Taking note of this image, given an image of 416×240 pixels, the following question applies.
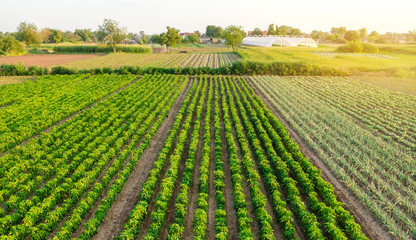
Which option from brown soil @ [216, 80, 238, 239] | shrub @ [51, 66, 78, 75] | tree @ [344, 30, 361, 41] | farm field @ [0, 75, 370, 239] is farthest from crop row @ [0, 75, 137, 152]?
tree @ [344, 30, 361, 41]

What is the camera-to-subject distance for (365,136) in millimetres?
18031

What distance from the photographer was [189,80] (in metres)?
40.4

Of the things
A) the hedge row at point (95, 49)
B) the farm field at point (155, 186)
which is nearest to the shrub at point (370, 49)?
the hedge row at point (95, 49)

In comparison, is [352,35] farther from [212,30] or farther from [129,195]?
[129,195]

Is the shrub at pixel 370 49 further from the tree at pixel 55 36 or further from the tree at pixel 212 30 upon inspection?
the tree at pixel 55 36

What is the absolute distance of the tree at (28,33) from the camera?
85438 mm

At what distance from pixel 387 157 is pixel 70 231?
1791cm

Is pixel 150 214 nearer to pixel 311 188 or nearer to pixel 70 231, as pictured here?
pixel 70 231

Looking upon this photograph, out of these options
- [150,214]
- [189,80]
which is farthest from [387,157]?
[189,80]

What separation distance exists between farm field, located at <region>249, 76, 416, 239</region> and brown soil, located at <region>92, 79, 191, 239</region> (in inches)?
427

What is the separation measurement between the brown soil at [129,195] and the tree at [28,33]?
9719 centimetres

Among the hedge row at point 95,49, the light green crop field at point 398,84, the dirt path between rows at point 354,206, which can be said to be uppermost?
the hedge row at point 95,49

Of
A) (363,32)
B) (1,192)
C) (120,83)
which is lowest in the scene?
(1,192)

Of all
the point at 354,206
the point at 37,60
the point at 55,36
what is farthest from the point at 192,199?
the point at 55,36
